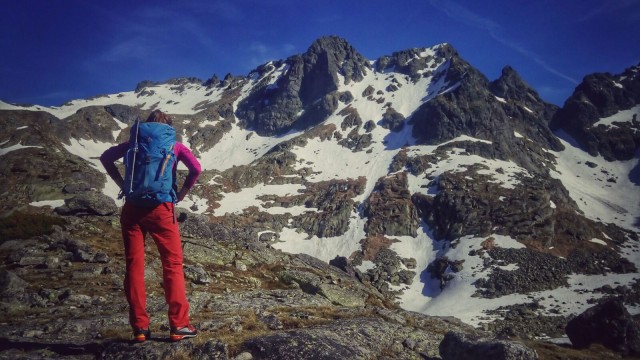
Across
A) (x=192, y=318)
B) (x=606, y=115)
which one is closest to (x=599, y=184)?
(x=606, y=115)

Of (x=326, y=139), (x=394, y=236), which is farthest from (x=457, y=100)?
(x=394, y=236)

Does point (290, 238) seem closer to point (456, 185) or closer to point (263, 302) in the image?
point (456, 185)

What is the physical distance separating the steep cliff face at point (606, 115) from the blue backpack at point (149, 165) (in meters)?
190

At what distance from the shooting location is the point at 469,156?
418 ft

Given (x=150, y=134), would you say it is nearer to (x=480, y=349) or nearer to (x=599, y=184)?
(x=480, y=349)

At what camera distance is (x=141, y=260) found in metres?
7.30

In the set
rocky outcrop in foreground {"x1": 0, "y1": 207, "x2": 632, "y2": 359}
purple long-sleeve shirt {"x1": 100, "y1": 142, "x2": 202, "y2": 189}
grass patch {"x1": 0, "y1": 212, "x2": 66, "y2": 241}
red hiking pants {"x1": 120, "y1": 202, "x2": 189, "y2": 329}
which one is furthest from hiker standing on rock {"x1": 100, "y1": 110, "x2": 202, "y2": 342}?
grass patch {"x1": 0, "y1": 212, "x2": 66, "y2": 241}

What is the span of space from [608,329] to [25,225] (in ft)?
139

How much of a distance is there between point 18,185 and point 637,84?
840ft

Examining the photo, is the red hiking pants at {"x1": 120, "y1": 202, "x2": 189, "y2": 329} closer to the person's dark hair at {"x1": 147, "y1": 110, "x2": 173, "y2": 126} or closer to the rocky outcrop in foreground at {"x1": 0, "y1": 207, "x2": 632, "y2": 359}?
the rocky outcrop in foreground at {"x1": 0, "y1": 207, "x2": 632, "y2": 359}

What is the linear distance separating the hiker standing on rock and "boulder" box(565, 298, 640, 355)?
112 feet

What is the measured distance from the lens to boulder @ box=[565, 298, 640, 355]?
3005cm

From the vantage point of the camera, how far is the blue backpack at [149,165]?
23.1 ft

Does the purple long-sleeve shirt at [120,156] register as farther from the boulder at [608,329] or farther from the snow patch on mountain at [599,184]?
the snow patch on mountain at [599,184]
